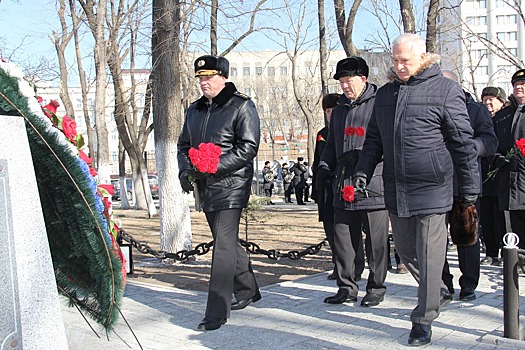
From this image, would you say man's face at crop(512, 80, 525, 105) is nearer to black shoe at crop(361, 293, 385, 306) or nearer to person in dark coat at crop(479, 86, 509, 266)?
person in dark coat at crop(479, 86, 509, 266)

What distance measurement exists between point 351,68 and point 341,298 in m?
2.15

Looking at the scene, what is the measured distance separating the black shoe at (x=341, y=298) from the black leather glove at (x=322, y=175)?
1200mm

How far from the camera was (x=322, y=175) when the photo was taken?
649cm

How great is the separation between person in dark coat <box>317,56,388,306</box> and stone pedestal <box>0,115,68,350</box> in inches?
123

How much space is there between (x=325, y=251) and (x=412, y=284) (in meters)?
3.25

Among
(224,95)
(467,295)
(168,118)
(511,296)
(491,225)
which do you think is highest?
(168,118)

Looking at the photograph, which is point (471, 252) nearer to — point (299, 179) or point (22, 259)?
point (22, 259)

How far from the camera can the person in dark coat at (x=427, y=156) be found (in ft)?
15.0

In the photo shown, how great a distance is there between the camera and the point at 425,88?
4594 millimetres

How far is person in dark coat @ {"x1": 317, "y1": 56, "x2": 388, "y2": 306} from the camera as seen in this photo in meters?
5.85

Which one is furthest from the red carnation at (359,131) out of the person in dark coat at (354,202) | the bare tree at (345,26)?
the bare tree at (345,26)

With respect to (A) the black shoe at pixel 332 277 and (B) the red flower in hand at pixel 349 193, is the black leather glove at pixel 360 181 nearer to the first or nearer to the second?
(B) the red flower in hand at pixel 349 193

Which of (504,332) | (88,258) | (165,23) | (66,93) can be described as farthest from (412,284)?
(66,93)

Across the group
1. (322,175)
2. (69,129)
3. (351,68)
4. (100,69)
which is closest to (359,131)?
(351,68)
